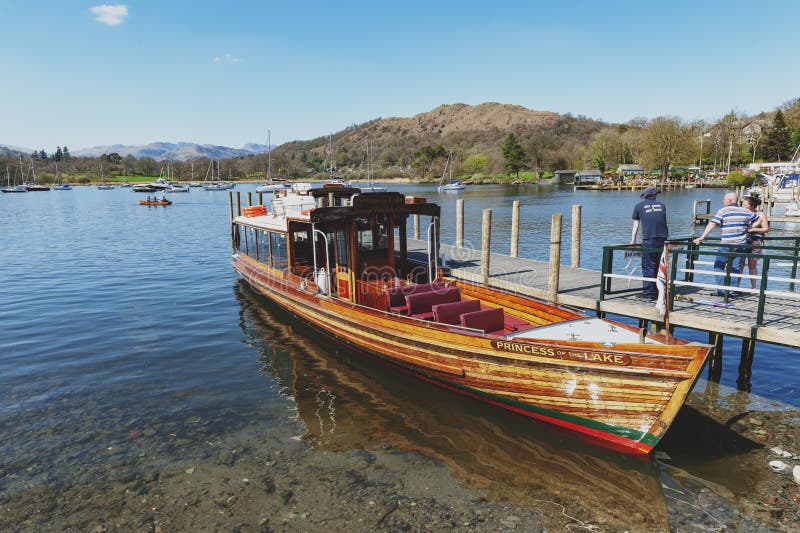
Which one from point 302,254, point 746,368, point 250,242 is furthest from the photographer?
point 250,242

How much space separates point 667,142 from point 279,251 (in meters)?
91.5

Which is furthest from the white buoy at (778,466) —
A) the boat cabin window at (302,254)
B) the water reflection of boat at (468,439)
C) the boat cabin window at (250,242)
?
the boat cabin window at (250,242)

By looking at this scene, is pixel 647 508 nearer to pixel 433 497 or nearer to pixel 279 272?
pixel 433 497

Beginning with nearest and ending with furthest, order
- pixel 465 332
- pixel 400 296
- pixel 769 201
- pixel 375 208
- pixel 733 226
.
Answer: pixel 465 332
pixel 733 226
pixel 400 296
pixel 375 208
pixel 769 201

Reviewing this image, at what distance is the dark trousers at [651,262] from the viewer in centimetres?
1091

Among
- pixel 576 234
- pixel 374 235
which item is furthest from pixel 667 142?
pixel 374 235

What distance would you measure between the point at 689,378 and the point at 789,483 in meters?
2.12

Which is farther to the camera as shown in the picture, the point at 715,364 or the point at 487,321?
the point at 715,364

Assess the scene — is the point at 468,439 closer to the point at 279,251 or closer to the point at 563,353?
the point at 563,353

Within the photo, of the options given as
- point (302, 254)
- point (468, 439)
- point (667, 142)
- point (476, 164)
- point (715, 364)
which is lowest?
point (468, 439)

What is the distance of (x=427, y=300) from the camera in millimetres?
11164

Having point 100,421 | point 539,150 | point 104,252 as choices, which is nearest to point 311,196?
point 100,421

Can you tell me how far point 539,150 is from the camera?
138000 mm

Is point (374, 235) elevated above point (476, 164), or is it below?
below
